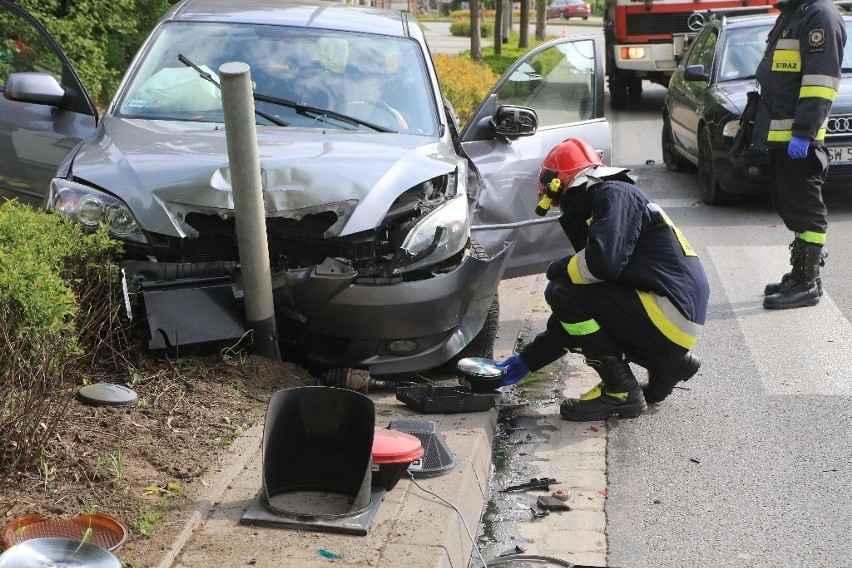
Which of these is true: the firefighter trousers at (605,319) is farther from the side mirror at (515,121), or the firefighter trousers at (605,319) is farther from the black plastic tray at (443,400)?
the side mirror at (515,121)

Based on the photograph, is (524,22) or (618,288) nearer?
(618,288)

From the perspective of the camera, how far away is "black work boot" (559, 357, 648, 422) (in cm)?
562

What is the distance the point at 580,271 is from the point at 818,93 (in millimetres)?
3019

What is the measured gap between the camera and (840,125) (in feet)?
33.4

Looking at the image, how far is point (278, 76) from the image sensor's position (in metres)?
6.47

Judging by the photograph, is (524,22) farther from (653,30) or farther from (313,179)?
(313,179)

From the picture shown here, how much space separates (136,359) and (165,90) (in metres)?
1.85

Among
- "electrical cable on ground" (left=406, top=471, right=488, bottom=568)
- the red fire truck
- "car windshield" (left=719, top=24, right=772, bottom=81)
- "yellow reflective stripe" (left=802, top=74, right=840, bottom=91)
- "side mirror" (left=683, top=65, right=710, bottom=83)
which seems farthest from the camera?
the red fire truck

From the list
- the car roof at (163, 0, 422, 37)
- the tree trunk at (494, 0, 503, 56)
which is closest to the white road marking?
the car roof at (163, 0, 422, 37)

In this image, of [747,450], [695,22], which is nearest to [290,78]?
[747,450]

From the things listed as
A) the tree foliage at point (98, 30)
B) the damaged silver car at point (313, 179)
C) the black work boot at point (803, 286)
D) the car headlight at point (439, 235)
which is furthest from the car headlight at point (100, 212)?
the tree foliage at point (98, 30)

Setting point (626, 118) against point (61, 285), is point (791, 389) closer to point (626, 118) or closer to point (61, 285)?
point (61, 285)

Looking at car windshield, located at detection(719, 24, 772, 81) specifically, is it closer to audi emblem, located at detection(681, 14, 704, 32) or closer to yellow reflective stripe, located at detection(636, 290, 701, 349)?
audi emblem, located at detection(681, 14, 704, 32)

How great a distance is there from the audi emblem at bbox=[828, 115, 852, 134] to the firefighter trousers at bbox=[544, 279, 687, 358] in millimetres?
5370
